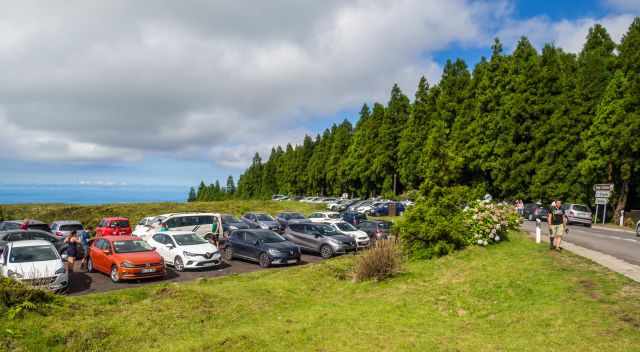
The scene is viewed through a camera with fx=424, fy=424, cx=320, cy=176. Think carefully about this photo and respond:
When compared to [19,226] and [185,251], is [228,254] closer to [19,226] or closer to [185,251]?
[185,251]

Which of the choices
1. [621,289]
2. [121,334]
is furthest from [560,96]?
[121,334]

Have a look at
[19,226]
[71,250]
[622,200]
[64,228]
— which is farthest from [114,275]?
[622,200]

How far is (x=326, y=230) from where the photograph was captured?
862 inches

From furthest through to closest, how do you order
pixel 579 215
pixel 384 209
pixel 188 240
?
pixel 384 209
pixel 579 215
pixel 188 240

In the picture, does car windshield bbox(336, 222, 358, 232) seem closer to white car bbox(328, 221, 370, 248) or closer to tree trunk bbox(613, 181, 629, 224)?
white car bbox(328, 221, 370, 248)

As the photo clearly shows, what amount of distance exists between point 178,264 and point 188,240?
3.81ft

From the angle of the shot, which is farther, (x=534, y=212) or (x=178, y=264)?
(x=534, y=212)

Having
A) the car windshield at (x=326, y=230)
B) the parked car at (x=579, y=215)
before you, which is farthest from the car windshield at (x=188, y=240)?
the parked car at (x=579, y=215)

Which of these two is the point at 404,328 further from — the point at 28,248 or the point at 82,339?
the point at 28,248

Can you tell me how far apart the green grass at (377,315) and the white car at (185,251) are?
374 centimetres

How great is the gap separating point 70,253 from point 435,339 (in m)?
13.9

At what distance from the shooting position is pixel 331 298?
37.6ft

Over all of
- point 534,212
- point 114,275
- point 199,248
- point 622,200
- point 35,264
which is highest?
point 622,200

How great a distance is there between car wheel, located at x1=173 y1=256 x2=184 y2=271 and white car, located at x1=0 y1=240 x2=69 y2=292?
14.0 feet
